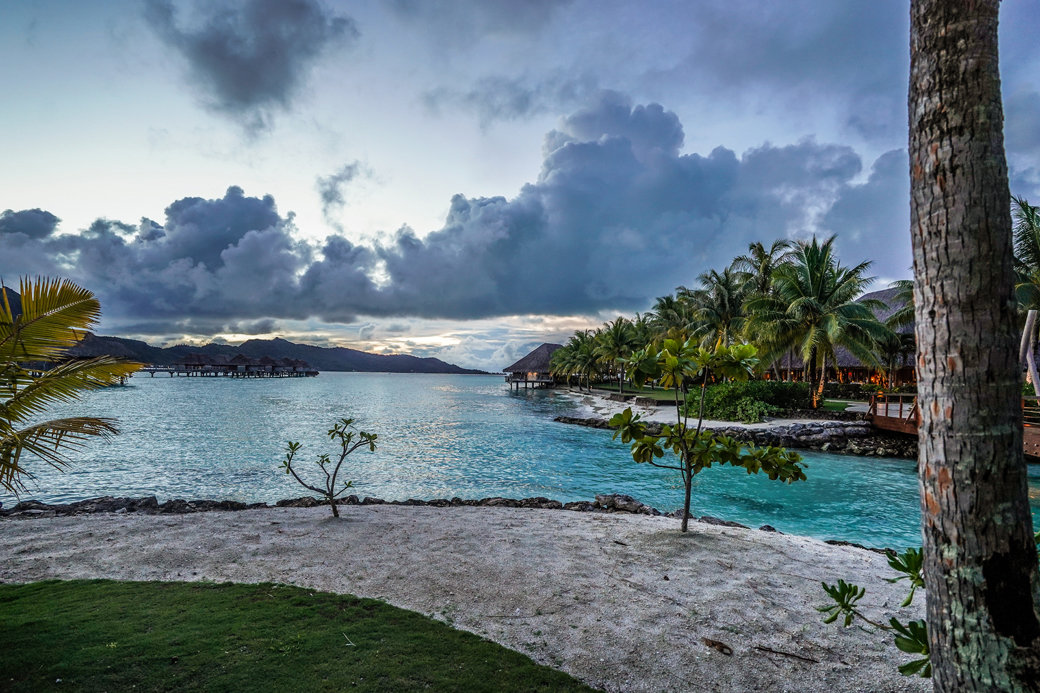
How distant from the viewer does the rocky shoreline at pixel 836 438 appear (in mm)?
17953

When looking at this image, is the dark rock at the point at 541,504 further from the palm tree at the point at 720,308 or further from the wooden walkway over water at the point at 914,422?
the palm tree at the point at 720,308

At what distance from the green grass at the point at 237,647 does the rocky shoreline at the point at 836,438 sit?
16433 millimetres

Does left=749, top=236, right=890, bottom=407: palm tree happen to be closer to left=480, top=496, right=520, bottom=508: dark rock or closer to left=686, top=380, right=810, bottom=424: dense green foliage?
left=686, top=380, right=810, bottom=424: dense green foliage

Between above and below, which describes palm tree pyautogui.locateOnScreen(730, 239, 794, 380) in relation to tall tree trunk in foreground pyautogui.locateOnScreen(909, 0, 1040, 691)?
above

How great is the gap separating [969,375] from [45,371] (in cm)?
620

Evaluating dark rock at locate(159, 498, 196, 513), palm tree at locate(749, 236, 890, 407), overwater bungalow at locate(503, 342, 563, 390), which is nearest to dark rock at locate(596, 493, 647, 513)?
dark rock at locate(159, 498, 196, 513)

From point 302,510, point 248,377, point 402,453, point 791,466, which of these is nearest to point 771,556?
point 791,466

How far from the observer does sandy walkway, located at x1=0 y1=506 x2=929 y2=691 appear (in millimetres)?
3479

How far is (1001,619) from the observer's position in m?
1.63

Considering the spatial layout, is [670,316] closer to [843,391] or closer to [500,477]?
[843,391]

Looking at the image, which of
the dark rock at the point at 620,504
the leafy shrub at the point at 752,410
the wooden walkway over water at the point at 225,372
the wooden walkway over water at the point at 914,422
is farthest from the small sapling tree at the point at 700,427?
the wooden walkway over water at the point at 225,372

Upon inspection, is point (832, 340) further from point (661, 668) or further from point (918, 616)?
point (661, 668)

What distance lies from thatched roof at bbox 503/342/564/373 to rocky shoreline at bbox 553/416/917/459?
203 ft

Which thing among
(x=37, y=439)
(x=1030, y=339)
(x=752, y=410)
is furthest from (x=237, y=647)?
(x=752, y=410)
